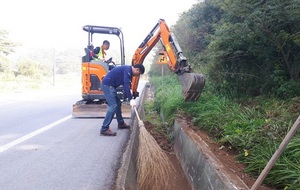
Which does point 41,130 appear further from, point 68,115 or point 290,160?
point 290,160

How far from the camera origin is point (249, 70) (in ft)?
25.8

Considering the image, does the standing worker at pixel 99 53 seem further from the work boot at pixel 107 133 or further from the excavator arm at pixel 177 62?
the work boot at pixel 107 133

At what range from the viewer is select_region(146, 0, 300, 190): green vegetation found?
13.0 feet

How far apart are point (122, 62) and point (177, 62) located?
3.26 m

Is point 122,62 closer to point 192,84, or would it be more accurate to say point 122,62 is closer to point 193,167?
point 192,84

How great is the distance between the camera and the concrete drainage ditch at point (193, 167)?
3426 millimetres

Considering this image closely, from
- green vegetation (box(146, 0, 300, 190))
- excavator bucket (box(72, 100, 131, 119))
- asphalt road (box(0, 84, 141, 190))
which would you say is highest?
green vegetation (box(146, 0, 300, 190))

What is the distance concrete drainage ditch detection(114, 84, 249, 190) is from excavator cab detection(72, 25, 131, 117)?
10.0ft

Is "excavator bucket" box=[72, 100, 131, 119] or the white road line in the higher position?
"excavator bucket" box=[72, 100, 131, 119]

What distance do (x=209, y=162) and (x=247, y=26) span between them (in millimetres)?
3695

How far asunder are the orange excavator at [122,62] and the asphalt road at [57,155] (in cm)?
85

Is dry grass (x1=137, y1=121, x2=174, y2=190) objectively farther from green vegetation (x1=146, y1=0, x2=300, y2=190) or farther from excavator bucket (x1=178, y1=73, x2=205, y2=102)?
excavator bucket (x1=178, y1=73, x2=205, y2=102)

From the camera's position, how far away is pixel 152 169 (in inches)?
172

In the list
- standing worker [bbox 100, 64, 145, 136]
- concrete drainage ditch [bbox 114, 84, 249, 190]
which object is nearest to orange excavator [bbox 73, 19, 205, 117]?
standing worker [bbox 100, 64, 145, 136]
